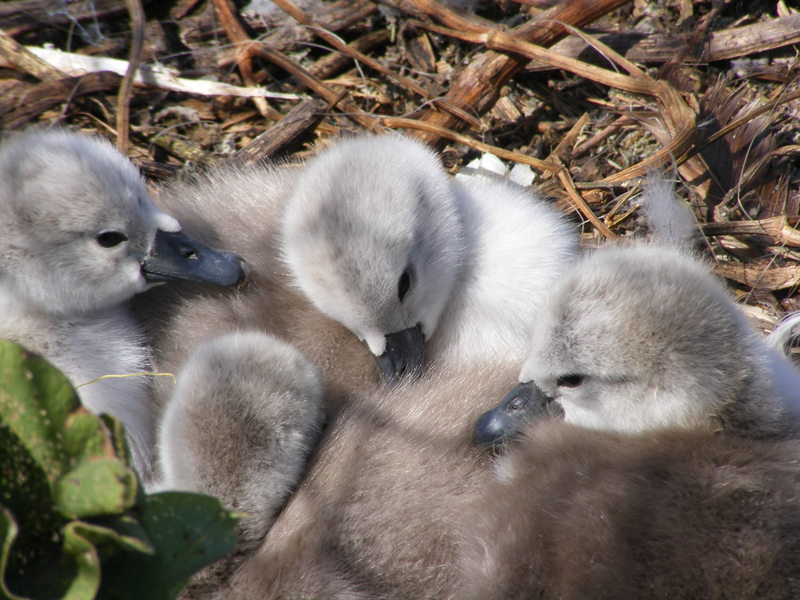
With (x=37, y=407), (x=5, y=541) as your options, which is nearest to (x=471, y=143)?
(x=37, y=407)

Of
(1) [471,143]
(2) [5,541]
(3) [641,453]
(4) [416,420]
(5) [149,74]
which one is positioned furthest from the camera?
(5) [149,74]

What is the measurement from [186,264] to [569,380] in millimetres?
1121

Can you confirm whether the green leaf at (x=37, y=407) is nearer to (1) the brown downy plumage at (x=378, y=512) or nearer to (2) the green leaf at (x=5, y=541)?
(2) the green leaf at (x=5, y=541)

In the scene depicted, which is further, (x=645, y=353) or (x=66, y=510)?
(x=645, y=353)

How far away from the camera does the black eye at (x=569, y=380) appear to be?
193 centimetres

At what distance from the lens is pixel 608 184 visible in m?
2.82

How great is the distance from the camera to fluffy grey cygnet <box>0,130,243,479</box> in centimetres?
216

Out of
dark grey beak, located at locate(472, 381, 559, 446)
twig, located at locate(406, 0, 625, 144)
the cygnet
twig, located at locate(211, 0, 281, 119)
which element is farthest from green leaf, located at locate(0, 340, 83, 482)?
twig, located at locate(211, 0, 281, 119)

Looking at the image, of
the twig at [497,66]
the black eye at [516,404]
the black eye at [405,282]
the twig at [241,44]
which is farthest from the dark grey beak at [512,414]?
the twig at [241,44]

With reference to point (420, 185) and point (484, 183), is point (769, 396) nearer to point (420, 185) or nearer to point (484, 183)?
point (420, 185)

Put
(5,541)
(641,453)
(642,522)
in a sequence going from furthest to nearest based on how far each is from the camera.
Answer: (641,453) < (642,522) < (5,541)

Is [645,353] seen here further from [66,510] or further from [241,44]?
[241,44]

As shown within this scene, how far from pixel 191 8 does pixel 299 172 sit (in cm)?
123

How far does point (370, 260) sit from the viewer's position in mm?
2178
